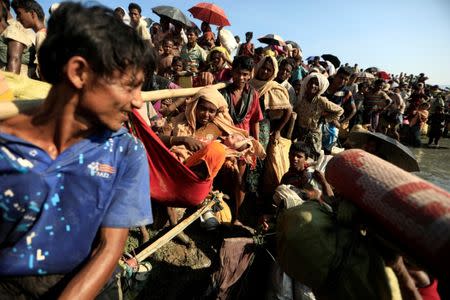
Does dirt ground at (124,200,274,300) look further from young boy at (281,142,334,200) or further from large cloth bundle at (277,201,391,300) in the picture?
large cloth bundle at (277,201,391,300)

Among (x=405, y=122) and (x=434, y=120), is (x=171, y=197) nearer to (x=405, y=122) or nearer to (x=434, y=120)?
(x=405, y=122)

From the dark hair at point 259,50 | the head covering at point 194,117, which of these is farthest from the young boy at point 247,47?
the head covering at point 194,117

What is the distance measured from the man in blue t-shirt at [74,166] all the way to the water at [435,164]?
8.28 m

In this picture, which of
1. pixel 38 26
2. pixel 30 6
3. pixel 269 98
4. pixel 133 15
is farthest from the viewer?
pixel 133 15

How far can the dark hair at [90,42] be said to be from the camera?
978mm

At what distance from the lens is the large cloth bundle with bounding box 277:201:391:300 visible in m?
0.95

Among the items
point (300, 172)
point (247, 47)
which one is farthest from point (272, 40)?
point (300, 172)

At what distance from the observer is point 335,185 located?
1.01 metres

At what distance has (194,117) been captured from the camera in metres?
3.22

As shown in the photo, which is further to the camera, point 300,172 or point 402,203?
point 300,172

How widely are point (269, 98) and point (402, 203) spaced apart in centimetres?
382

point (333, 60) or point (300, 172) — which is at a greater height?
point (333, 60)

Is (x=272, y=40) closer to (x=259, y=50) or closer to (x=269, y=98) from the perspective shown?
(x=259, y=50)

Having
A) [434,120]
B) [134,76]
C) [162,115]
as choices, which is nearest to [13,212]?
[134,76]
